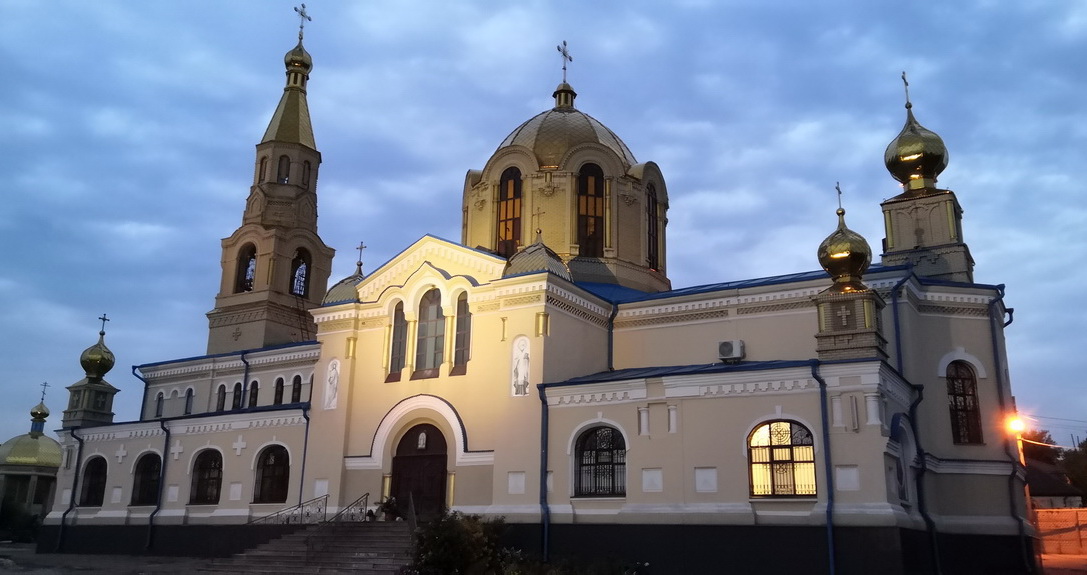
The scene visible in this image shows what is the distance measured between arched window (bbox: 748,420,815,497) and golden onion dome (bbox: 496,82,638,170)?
1199 centimetres

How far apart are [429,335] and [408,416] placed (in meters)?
1.98

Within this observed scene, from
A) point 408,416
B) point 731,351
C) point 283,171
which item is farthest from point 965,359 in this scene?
point 283,171

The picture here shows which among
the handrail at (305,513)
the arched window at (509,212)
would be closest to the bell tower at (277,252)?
the arched window at (509,212)

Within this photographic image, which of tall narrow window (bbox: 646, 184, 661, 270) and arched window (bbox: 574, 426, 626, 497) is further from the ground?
tall narrow window (bbox: 646, 184, 661, 270)

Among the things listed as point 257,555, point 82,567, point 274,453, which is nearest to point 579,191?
point 274,453

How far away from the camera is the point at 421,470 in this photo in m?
20.5

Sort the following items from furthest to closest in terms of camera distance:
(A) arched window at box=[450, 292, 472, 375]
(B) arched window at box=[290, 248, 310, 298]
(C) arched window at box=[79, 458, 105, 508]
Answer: (B) arched window at box=[290, 248, 310, 298]
(C) arched window at box=[79, 458, 105, 508]
(A) arched window at box=[450, 292, 472, 375]

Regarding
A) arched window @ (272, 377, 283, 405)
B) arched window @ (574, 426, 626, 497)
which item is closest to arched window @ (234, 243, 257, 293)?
arched window @ (272, 377, 283, 405)

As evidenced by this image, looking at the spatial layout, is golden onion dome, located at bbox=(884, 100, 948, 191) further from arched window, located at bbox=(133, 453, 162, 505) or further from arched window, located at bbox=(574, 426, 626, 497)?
arched window, located at bbox=(133, 453, 162, 505)

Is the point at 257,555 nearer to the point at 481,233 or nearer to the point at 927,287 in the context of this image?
the point at 481,233

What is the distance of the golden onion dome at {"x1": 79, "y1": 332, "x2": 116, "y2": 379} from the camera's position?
2991cm

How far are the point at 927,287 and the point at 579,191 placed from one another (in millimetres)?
9906

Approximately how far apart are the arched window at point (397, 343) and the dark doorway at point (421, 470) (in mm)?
1516

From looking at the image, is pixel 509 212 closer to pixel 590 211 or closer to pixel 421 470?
pixel 590 211
